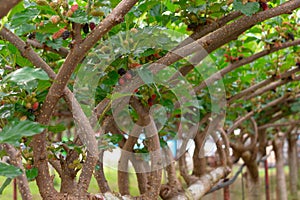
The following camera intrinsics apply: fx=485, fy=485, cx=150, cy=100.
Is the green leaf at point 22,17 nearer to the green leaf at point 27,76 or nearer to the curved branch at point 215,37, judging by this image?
the green leaf at point 27,76

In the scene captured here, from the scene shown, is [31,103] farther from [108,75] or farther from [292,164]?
[292,164]

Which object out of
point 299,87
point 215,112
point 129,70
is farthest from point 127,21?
point 299,87

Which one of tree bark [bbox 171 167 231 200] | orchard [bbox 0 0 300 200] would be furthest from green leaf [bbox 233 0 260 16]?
tree bark [bbox 171 167 231 200]

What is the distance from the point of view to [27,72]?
0.73 metres

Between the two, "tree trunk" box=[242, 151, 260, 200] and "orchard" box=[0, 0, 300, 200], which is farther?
"tree trunk" box=[242, 151, 260, 200]

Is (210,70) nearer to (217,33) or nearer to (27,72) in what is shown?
(217,33)

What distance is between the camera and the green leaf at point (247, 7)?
3.91 ft

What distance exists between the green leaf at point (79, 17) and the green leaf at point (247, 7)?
43 centimetres

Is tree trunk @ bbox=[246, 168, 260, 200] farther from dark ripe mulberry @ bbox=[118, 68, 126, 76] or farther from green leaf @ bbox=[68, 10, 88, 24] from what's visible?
green leaf @ bbox=[68, 10, 88, 24]

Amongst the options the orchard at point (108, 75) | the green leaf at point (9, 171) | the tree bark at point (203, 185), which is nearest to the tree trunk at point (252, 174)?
the tree bark at point (203, 185)

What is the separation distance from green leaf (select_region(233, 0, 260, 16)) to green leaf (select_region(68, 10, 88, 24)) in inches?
17.0

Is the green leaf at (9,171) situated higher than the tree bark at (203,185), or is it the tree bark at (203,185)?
the tree bark at (203,185)

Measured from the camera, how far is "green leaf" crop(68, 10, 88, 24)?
93cm

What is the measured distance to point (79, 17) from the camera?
3.09ft
